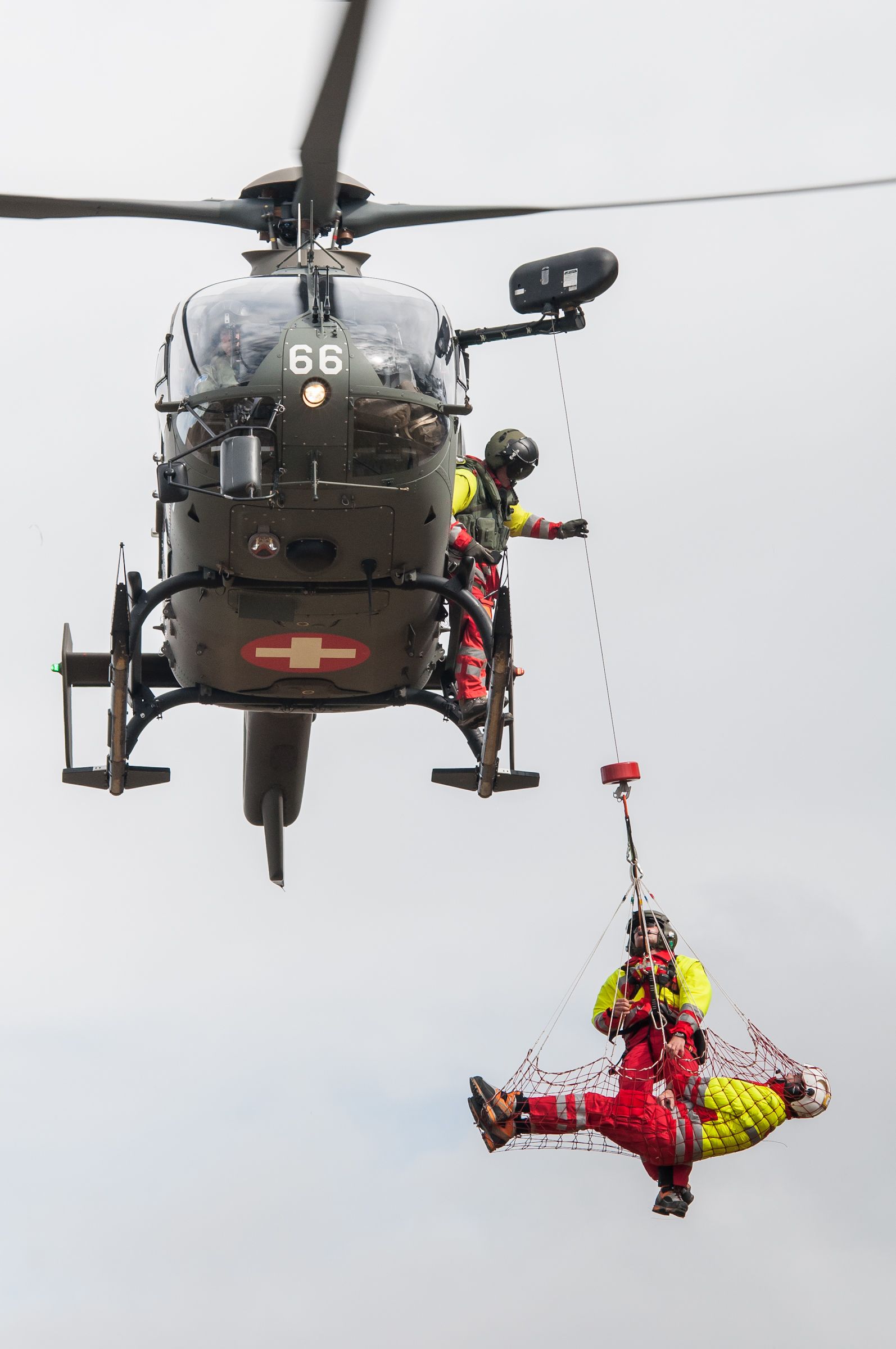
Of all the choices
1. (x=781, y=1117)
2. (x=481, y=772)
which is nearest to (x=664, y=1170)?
(x=781, y=1117)

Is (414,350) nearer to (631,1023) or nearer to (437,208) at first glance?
(437,208)

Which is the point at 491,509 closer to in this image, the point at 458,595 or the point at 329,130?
the point at 458,595

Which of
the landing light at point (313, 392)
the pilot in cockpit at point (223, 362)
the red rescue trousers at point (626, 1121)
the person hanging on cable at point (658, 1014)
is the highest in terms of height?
the pilot in cockpit at point (223, 362)

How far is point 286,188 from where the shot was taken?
64.8 ft

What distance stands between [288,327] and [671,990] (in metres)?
5.94

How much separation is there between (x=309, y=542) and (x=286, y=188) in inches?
176

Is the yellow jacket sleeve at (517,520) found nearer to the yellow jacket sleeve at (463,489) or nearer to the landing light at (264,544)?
the yellow jacket sleeve at (463,489)

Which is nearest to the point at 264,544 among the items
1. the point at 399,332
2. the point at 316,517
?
the point at 316,517

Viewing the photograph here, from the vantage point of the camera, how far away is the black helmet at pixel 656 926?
1853cm

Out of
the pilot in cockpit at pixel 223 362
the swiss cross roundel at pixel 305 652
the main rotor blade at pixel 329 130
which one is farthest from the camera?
the swiss cross roundel at pixel 305 652

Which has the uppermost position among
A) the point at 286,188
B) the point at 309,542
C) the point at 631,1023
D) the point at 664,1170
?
the point at 286,188

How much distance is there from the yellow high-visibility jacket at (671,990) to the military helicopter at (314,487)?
169cm

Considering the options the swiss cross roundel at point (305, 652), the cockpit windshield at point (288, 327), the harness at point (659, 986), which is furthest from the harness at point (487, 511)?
the harness at point (659, 986)

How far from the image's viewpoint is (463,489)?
1872 cm
